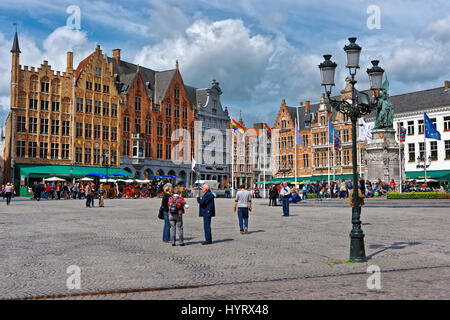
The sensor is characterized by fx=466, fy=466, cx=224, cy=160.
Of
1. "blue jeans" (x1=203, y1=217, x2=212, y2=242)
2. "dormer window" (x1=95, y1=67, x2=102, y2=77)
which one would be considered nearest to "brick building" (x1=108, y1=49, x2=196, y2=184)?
"dormer window" (x1=95, y1=67, x2=102, y2=77)

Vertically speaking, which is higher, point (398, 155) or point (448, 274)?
point (398, 155)

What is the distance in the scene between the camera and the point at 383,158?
38.1 metres

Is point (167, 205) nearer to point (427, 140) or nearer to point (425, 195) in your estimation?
point (425, 195)

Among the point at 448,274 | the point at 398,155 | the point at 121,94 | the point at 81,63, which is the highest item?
the point at 81,63

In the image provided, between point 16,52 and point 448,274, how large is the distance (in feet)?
174

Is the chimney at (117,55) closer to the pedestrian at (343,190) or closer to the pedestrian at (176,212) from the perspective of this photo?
the pedestrian at (343,190)

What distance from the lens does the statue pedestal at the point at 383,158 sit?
37906mm

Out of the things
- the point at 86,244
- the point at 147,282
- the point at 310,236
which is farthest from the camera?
the point at 310,236

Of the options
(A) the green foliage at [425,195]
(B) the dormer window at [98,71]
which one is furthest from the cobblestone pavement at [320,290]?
(B) the dormer window at [98,71]

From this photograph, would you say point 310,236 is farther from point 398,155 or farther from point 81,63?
point 81,63

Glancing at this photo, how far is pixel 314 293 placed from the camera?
6.50 metres

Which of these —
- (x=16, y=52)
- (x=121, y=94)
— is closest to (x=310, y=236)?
(x=16, y=52)

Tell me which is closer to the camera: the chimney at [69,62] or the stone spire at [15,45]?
the stone spire at [15,45]
